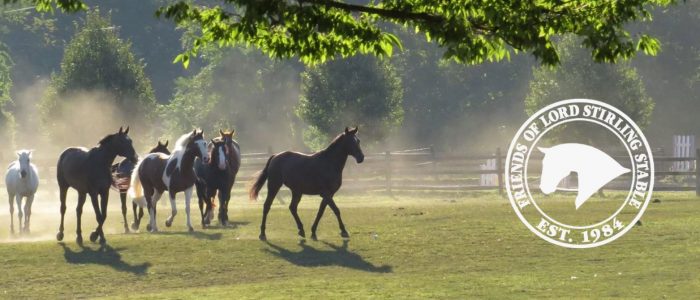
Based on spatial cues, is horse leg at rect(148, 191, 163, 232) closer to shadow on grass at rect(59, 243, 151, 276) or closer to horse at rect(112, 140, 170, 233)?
horse at rect(112, 140, 170, 233)

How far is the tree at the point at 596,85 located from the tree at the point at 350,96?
783 cm

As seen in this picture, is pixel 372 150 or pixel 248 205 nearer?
pixel 248 205

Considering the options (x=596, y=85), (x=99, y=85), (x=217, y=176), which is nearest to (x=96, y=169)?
(x=217, y=176)

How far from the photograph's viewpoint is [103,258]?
24.0 m

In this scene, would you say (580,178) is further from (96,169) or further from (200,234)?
(96,169)

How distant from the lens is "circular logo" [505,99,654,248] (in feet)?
95.1

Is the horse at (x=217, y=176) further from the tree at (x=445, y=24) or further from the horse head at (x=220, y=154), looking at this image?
the tree at (x=445, y=24)

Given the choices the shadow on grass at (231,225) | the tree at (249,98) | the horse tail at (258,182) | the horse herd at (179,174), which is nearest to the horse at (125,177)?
the horse herd at (179,174)

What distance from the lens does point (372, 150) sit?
8356 centimetres

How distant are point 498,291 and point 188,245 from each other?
753 centimetres

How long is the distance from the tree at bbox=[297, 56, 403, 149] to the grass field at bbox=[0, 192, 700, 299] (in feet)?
114

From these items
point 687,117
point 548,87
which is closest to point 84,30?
point 548,87

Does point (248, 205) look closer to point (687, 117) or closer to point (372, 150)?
point (372, 150)

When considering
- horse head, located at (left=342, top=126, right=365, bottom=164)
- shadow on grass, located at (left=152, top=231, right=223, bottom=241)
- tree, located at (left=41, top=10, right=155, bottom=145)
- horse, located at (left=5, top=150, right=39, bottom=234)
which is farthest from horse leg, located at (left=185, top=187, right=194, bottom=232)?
tree, located at (left=41, top=10, right=155, bottom=145)
